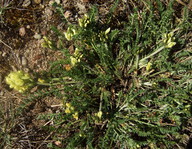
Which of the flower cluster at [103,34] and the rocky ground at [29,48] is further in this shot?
the rocky ground at [29,48]

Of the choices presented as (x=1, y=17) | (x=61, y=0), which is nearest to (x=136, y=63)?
(x=61, y=0)

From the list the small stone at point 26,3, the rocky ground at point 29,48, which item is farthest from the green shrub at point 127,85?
the small stone at point 26,3

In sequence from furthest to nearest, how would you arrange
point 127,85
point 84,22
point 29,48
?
1. point 29,48
2. point 127,85
3. point 84,22

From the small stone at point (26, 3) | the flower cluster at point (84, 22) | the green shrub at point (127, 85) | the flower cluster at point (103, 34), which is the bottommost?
the green shrub at point (127, 85)

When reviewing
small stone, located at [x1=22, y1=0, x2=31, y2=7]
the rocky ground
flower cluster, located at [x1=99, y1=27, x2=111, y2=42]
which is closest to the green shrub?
flower cluster, located at [x1=99, y1=27, x2=111, y2=42]

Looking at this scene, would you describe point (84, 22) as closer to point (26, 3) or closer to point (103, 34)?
point (103, 34)

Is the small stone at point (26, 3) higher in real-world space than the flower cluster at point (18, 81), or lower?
higher

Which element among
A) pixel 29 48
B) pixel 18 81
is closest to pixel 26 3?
pixel 29 48

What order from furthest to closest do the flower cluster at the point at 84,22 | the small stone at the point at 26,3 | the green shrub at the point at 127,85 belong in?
1. the small stone at the point at 26,3
2. the green shrub at the point at 127,85
3. the flower cluster at the point at 84,22

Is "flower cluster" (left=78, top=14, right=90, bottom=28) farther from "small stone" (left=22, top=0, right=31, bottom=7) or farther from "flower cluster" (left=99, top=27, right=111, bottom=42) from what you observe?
"small stone" (left=22, top=0, right=31, bottom=7)

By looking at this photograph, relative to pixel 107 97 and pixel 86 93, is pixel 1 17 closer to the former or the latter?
pixel 86 93

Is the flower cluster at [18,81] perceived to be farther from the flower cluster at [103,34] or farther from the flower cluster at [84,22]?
the flower cluster at [103,34]
